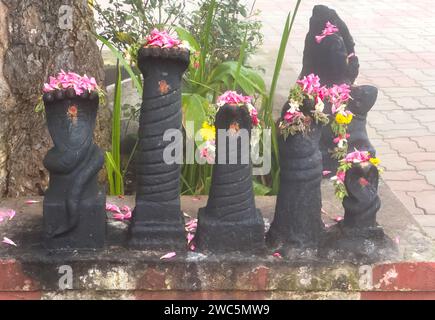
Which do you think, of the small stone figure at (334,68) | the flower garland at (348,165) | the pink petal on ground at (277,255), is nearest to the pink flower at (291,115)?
the flower garland at (348,165)

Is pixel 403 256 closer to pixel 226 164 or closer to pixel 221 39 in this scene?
pixel 226 164

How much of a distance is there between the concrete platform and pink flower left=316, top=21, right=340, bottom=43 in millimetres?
1069

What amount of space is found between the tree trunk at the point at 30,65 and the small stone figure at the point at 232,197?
102cm

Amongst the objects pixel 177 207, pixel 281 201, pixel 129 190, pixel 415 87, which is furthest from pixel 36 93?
pixel 415 87

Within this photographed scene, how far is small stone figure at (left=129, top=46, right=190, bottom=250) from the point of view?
2752 millimetres

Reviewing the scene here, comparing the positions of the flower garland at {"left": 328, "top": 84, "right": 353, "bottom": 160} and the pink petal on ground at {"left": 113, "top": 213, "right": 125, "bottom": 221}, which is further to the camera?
the pink petal on ground at {"left": 113, "top": 213, "right": 125, "bottom": 221}

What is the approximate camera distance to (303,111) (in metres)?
2.82

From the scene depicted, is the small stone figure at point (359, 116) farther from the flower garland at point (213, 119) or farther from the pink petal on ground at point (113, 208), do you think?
the pink petal on ground at point (113, 208)

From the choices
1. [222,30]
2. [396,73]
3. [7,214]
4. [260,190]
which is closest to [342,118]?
[260,190]

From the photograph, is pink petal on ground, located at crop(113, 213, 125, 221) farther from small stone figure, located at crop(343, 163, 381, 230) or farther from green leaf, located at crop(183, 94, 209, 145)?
small stone figure, located at crop(343, 163, 381, 230)

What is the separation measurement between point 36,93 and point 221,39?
1478mm

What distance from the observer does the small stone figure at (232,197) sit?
276 centimetres

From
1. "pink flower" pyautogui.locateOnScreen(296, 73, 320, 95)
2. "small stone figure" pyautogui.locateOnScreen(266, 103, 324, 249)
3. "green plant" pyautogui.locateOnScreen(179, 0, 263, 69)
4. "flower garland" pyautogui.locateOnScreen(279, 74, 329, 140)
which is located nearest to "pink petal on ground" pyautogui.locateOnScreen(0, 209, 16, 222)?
"small stone figure" pyautogui.locateOnScreen(266, 103, 324, 249)

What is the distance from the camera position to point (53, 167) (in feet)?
9.12
